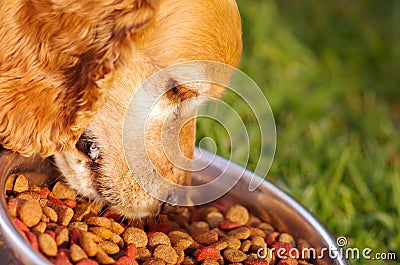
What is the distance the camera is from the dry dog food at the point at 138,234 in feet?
6.67

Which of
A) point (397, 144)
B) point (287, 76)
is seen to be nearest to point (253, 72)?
point (287, 76)

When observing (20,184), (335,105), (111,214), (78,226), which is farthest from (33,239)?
(335,105)

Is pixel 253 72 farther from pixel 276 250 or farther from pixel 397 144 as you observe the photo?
pixel 276 250

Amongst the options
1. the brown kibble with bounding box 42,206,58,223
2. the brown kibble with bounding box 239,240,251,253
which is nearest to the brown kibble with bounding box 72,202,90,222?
the brown kibble with bounding box 42,206,58,223

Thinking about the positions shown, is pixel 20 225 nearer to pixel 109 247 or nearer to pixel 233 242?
pixel 109 247

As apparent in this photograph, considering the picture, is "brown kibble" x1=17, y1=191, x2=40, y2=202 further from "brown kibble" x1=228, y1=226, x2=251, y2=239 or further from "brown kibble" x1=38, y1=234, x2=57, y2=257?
"brown kibble" x1=228, y1=226, x2=251, y2=239

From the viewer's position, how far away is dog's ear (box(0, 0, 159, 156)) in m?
2.06

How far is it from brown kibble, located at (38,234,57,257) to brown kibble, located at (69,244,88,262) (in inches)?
1.8

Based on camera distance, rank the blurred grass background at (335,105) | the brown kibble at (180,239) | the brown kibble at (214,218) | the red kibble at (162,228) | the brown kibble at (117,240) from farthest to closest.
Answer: the blurred grass background at (335,105), the brown kibble at (214,218), the red kibble at (162,228), the brown kibble at (180,239), the brown kibble at (117,240)

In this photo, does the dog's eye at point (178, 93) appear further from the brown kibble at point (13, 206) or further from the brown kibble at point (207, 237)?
the brown kibble at point (13, 206)

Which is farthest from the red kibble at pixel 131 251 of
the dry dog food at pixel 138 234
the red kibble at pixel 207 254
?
the red kibble at pixel 207 254

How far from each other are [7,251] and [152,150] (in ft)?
2.07

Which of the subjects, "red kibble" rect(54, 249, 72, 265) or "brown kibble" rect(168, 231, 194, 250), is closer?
"red kibble" rect(54, 249, 72, 265)

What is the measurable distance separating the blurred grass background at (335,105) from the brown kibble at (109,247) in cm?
110
